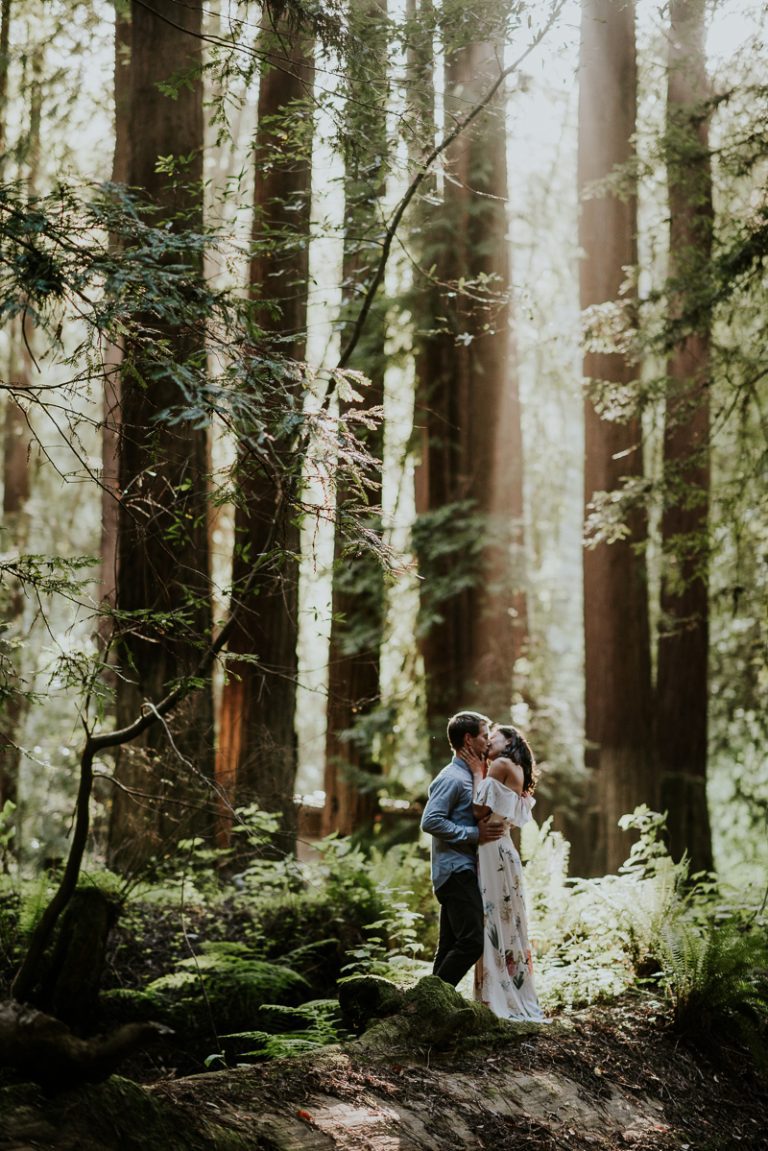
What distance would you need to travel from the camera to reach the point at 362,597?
13.8 meters

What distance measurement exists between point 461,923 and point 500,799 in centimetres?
80

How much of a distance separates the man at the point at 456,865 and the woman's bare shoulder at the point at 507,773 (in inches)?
6.5

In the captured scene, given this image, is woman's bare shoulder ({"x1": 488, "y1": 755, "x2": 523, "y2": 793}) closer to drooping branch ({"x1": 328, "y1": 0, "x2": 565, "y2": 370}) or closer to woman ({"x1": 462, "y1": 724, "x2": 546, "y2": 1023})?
woman ({"x1": 462, "y1": 724, "x2": 546, "y2": 1023})

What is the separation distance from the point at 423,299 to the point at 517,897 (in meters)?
8.15

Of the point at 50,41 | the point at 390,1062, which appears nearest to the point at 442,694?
the point at 390,1062

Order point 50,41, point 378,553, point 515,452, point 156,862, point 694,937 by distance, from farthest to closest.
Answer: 1. point 515,452
2. point 50,41
3. point 156,862
4. point 694,937
5. point 378,553

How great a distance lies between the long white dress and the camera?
7.02 metres

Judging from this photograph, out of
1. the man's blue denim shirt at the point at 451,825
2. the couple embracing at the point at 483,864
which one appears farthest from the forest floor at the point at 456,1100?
the man's blue denim shirt at the point at 451,825

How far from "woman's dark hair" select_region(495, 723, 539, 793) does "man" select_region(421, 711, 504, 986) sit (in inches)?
12.2

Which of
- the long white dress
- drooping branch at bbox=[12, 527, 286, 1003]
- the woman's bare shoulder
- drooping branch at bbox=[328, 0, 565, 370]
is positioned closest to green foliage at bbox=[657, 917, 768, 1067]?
the long white dress

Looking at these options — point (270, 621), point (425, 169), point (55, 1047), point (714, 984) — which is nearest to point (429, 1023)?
point (714, 984)

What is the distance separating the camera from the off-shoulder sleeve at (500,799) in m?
7.01

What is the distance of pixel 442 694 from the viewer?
1318 centimetres

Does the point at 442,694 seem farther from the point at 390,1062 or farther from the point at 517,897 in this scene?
the point at 390,1062
